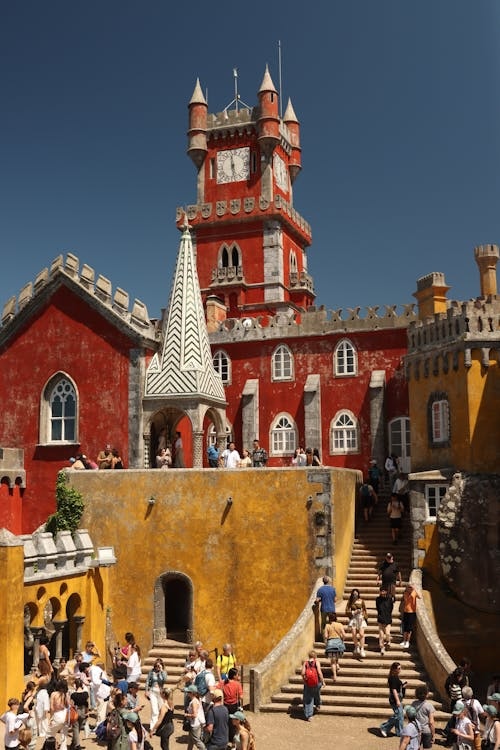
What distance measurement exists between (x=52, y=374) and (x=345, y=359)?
36.7 ft

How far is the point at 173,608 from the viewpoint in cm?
2462

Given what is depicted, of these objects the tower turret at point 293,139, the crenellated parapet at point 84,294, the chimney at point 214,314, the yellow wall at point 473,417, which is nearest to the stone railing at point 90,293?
the crenellated parapet at point 84,294

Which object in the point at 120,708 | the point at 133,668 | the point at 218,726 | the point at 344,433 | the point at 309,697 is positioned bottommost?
the point at 309,697

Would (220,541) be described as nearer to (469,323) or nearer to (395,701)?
(395,701)

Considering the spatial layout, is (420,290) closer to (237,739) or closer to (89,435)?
(89,435)

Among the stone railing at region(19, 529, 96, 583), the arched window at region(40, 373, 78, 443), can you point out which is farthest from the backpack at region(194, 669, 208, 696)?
the arched window at region(40, 373, 78, 443)

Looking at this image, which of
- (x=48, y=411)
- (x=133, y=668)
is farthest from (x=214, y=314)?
(x=133, y=668)

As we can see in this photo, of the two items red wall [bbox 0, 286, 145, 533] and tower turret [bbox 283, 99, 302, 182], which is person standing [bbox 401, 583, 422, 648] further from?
tower turret [bbox 283, 99, 302, 182]

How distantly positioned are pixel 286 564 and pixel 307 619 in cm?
250

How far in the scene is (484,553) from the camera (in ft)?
74.7

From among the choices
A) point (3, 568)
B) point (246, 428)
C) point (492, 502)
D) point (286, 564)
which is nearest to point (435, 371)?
point (492, 502)

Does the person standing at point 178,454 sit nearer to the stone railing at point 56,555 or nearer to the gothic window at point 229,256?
the stone railing at point 56,555

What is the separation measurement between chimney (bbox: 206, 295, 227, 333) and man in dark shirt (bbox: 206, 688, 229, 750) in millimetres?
21480

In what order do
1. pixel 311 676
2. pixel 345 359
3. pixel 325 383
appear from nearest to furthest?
1. pixel 311 676
2. pixel 345 359
3. pixel 325 383
